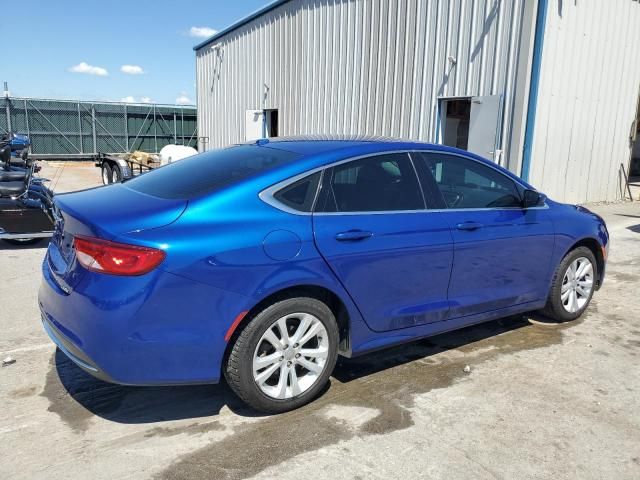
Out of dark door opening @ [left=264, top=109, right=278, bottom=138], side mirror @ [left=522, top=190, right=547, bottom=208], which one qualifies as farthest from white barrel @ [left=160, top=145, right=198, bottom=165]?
side mirror @ [left=522, top=190, right=547, bottom=208]

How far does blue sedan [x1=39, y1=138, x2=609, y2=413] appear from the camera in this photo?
2.68 meters

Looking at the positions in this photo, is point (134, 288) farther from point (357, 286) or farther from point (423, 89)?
point (423, 89)

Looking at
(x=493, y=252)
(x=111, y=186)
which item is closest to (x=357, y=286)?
(x=493, y=252)

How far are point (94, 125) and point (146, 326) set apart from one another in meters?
26.2

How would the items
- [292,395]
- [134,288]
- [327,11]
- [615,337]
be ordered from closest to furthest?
[134,288] < [292,395] < [615,337] < [327,11]

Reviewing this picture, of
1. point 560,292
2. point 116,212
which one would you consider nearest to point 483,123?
point 560,292

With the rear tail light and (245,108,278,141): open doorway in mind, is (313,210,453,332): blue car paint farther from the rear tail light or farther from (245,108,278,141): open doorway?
(245,108,278,141): open doorway

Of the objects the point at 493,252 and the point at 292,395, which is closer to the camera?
the point at 292,395

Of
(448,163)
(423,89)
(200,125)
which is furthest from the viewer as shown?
(200,125)

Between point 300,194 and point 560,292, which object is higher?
point 300,194

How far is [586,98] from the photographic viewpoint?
11266mm

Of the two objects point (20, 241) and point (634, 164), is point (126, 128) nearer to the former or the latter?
point (20, 241)

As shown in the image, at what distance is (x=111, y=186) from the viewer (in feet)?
12.0

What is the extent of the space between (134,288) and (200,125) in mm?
20308
